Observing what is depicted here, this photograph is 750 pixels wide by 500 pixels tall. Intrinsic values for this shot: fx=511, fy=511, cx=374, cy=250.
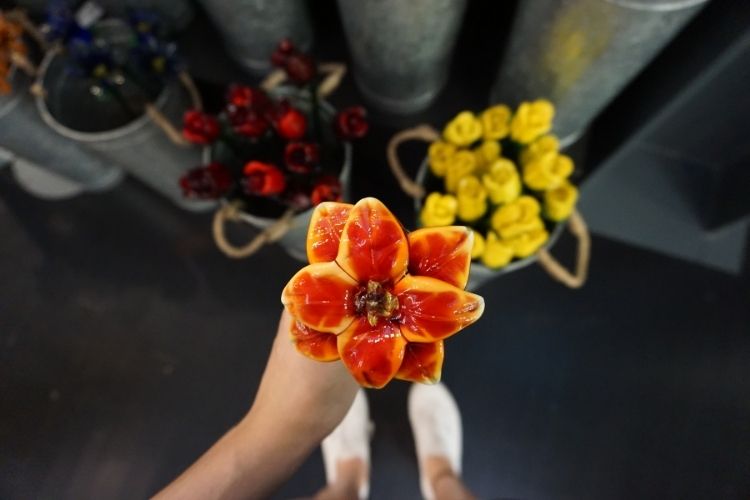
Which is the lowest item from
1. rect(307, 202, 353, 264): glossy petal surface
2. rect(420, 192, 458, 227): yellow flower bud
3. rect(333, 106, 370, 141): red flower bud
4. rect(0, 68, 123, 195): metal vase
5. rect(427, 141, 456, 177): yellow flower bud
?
rect(0, 68, 123, 195): metal vase

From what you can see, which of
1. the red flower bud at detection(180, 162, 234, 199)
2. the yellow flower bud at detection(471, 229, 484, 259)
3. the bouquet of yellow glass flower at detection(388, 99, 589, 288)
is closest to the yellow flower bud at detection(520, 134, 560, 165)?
the bouquet of yellow glass flower at detection(388, 99, 589, 288)

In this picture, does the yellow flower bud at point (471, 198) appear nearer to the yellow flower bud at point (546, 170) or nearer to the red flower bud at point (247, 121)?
the yellow flower bud at point (546, 170)

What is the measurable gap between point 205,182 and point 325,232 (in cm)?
30

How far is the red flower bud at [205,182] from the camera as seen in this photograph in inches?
19.8

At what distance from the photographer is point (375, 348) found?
9.2 inches

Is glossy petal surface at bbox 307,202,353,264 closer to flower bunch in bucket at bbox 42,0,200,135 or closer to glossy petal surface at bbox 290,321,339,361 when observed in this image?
glossy petal surface at bbox 290,321,339,361

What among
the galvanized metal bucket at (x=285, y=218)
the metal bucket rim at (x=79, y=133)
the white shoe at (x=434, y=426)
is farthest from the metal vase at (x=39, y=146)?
the white shoe at (x=434, y=426)

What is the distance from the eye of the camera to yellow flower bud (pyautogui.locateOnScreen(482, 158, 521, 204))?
50 centimetres

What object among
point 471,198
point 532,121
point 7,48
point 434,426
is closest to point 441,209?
point 471,198

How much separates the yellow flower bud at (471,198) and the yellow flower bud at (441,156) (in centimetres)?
4

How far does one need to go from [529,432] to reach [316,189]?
20.6 inches

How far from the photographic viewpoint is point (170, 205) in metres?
0.89

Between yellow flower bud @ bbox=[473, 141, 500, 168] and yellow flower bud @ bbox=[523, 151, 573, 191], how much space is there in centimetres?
4

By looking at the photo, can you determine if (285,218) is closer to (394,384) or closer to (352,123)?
(352,123)
